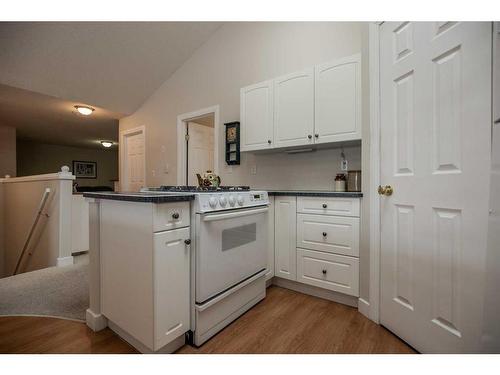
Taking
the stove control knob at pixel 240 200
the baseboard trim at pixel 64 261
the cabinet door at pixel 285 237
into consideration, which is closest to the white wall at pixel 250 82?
the cabinet door at pixel 285 237

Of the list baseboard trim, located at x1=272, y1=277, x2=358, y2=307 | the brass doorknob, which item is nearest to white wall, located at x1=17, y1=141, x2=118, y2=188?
baseboard trim, located at x1=272, y1=277, x2=358, y2=307

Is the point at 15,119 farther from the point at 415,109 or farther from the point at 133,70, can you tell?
the point at 415,109

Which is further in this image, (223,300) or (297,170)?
(297,170)

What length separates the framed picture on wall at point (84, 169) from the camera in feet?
26.4

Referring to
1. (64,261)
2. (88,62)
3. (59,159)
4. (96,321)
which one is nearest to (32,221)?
(64,261)

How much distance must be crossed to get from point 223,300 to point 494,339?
1.28 metres

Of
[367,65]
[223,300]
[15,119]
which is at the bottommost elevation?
[223,300]

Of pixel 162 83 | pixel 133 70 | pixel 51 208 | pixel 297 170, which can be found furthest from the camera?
pixel 162 83

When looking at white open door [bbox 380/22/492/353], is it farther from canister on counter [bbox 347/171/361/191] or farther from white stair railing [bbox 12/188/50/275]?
white stair railing [bbox 12/188/50/275]

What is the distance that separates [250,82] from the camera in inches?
118

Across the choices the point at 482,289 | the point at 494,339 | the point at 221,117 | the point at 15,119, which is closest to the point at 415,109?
the point at 482,289

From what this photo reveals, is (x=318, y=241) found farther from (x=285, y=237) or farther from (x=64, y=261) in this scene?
(x=64, y=261)

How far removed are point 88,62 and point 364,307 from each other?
4.19m
